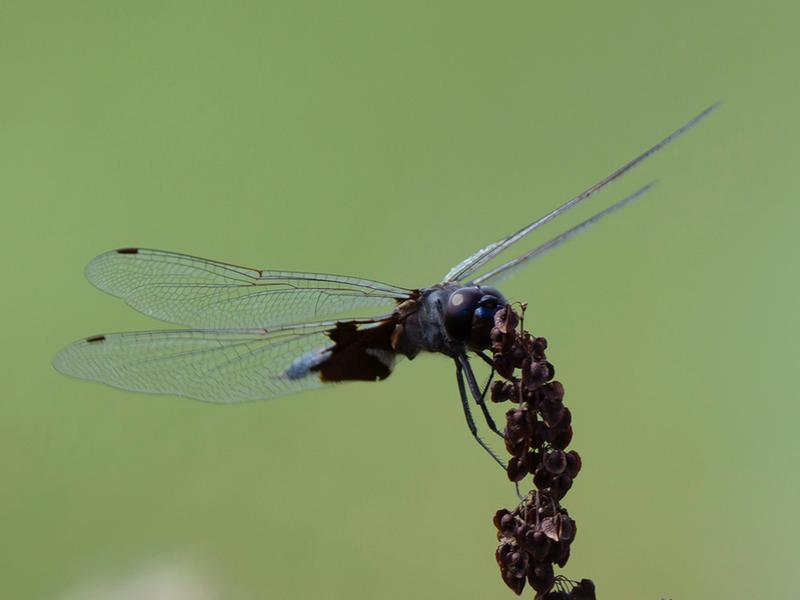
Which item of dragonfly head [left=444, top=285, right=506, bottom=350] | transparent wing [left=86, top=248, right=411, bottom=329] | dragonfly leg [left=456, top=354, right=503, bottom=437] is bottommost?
dragonfly leg [left=456, top=354, right=503, bottom=437]

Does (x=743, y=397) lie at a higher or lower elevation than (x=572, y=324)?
lower

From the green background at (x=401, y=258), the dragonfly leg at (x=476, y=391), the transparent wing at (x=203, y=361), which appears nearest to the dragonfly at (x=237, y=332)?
the transparent wing at (x=203, y=361)

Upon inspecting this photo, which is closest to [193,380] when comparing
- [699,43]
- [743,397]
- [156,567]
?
[156,567]

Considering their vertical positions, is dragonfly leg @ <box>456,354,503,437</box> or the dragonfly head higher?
the dragonfly head

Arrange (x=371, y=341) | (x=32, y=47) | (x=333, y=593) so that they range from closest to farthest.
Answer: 1. (x=371, y=341)
2. (x=333, y=593)
3. (x=32, y=47)

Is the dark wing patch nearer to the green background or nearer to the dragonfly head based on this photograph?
the dragonfly head

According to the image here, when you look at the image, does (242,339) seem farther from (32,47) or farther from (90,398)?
(32,47)

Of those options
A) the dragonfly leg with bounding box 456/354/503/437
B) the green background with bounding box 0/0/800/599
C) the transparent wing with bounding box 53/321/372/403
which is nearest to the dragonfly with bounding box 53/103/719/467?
the transparent wing with bounding box 53/321/372/403
